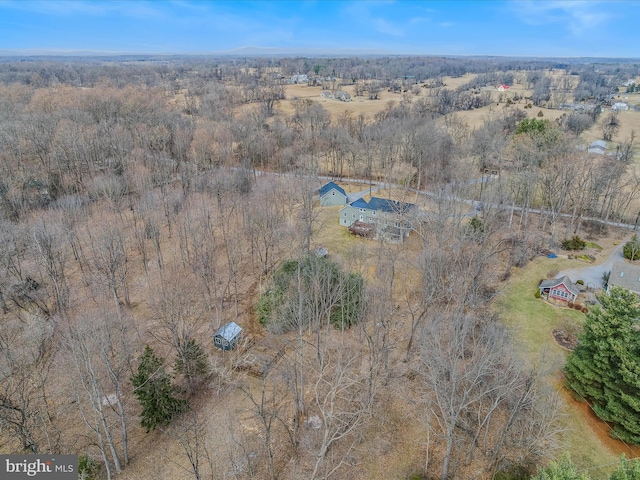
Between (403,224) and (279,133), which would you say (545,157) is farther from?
(279,133)

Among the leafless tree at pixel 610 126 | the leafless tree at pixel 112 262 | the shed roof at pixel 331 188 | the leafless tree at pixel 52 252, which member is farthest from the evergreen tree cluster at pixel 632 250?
the leafless tree at pixel 610 126

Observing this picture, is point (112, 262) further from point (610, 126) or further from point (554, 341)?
point (610, 126)

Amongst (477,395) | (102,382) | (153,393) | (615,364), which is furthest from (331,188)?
(615,364)

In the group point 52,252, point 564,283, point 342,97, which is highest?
point 342,97

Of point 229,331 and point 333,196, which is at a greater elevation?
point 333,196

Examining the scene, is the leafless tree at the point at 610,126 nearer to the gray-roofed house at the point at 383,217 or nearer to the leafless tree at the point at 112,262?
the gray-roofed house at the point at 383,217

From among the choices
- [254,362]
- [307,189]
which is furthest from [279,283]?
[307,189]
